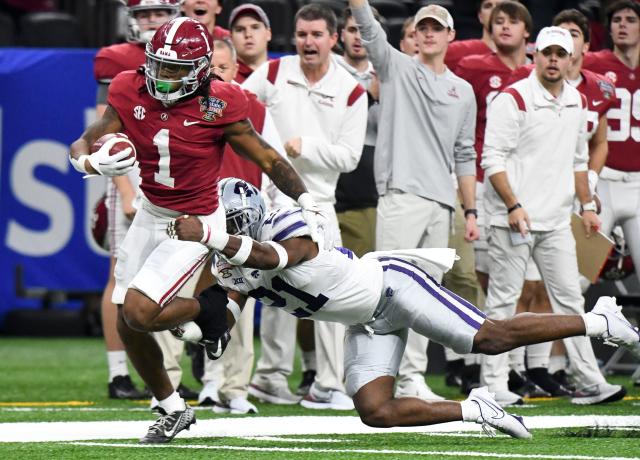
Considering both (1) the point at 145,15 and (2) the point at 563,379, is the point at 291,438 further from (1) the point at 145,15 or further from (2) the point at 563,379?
(2) the point at 563,379

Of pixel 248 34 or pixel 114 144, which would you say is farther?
pixel 248 34

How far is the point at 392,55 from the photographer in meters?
7.21

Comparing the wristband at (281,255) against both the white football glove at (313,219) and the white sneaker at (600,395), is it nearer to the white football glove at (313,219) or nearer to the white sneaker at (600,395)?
the white football glove at (313,219)

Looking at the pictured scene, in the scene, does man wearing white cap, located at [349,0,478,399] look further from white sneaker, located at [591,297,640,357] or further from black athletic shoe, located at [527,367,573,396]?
white sneaker, located at [591,297,640,357]

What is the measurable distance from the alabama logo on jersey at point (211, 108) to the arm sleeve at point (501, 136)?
1.86m

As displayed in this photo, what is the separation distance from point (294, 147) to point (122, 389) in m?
1.60

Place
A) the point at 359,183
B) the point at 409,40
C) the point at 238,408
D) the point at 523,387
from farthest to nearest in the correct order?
the point at 409,40 → the point at 359,183 → the point at 523,387 → the point at 238,408

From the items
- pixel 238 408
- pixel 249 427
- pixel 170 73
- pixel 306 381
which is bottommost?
pixel 306 381

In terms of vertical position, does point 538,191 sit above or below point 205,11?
below

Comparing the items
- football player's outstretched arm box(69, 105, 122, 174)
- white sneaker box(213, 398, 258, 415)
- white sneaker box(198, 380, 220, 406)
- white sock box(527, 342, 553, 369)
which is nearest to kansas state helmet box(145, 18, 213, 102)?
football player's outstretched arm box(69, 105, 122, 174)

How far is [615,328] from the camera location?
18.6 ft

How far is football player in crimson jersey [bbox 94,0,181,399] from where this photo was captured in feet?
23.5

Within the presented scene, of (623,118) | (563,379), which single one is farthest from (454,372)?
(623,118)

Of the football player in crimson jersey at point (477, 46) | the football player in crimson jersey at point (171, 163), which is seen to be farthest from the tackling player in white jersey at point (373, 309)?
the football player in crimson jersey at point (477, 46)
